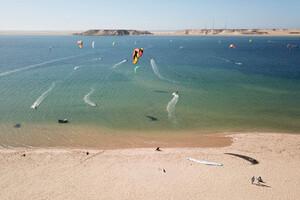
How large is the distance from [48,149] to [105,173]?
6590 mm

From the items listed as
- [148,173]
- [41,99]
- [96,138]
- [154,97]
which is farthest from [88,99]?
[148,173]

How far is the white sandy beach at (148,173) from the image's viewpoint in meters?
18.2

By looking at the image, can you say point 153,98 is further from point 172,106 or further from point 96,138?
point 96,138

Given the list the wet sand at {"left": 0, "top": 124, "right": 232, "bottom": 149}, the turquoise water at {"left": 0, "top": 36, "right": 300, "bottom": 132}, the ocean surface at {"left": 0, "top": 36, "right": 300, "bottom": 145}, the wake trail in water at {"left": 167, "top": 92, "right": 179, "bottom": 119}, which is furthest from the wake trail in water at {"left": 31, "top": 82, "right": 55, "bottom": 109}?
the wake trail in water at {"left": 167, "top": 92, "right": 179, "bottom": 119}

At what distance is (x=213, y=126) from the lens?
1230 inches

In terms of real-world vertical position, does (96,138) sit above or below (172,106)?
below

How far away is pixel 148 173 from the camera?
68.0 ft

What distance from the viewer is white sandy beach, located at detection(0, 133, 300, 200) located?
18.2 meters

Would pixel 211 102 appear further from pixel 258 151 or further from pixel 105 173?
pixel 105 173

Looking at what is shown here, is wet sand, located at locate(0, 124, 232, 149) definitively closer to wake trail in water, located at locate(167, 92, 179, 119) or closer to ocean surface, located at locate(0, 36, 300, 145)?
ocean surface, located at locate(0, 36, 300, 145)

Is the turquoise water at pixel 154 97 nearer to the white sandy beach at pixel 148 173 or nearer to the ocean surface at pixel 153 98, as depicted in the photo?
the ocean surface at pixel 153 98

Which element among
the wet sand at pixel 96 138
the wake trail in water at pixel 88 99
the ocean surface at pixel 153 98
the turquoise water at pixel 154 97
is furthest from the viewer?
the wake trail in water at pixel 88 99

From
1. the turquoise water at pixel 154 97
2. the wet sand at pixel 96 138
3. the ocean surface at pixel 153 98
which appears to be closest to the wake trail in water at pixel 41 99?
the ocean surface at pixel 153 98

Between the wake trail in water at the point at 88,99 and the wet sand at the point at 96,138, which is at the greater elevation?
the wake trail in water at the point at 88,99
